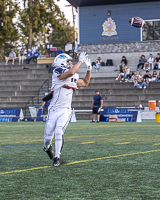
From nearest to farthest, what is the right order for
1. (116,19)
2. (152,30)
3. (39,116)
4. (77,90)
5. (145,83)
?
(39,116)
(145,83)
(77,90)
(152,30)
(116,19)

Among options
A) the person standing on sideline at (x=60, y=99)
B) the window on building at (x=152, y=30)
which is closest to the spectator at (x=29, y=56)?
the window on building at (x=152, y=30)

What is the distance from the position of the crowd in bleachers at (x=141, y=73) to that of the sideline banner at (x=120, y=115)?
494 centimetres

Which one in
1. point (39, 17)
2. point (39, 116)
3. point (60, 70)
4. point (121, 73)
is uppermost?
point (39, 17)

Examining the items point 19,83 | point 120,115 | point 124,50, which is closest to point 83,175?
point 120,115

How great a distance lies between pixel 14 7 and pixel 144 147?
39399mm

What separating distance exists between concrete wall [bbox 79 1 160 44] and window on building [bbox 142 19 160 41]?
370 millimetres

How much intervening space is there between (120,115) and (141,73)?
19.0ft

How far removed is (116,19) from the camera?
37094 millimetres

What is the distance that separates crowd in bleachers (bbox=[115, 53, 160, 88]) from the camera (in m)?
32.1

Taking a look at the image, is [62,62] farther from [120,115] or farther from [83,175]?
[120,115]

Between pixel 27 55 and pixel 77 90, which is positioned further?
pixel 27 55

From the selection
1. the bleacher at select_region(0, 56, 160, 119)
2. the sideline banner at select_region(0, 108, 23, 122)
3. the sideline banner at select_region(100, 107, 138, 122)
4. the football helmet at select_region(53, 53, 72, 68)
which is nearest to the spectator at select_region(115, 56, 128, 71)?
the bleacher at select_region(0, 56, 160, 119)

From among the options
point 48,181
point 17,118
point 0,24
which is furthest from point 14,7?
point 48,181

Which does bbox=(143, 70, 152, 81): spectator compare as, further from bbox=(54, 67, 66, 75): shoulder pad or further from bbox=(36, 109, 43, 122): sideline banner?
bbox=(54, 67, 66, 75): shoulder pad
